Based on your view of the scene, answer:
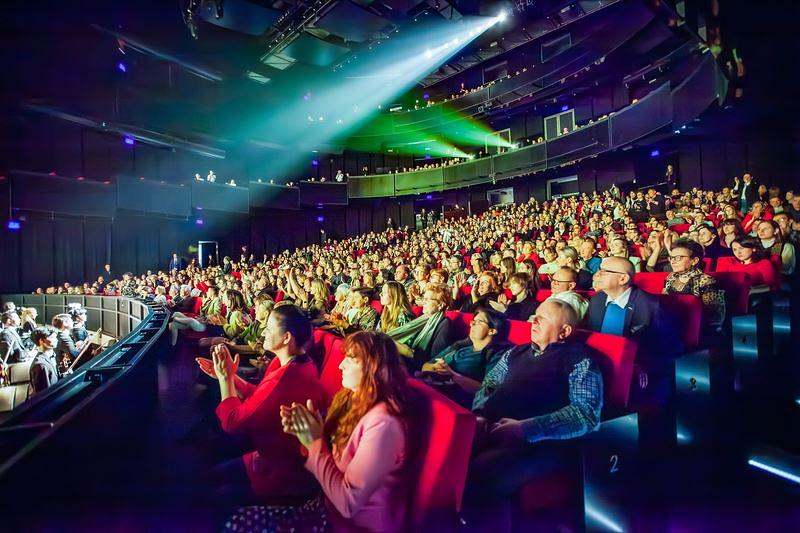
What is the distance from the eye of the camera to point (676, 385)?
242cm

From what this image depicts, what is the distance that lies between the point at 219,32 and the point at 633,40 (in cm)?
1158

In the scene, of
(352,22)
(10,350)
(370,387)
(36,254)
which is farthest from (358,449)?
(36,254)

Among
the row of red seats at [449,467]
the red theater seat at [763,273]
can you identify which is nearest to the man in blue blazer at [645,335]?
the row of red seats at [449,467]

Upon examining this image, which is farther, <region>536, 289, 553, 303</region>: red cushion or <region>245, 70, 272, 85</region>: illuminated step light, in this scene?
<region>245, 70, 272, 85</region>: illuminated step light

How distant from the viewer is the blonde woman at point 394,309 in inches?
124

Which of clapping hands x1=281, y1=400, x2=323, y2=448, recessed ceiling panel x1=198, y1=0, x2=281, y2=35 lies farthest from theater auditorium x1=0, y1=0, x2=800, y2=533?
recessed ceiling panel x1=198, y1=0, x2=281, y2=35

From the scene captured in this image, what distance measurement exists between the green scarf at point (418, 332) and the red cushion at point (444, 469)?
1.52 meters

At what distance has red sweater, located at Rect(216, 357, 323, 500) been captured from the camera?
1.65 meters

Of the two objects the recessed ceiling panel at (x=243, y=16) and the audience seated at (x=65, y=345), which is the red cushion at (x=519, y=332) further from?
the recessed ceiling panel at (x=243, y=16)

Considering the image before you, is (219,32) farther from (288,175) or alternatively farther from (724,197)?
(724,197)

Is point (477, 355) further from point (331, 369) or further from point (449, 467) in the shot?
point (449, 467)

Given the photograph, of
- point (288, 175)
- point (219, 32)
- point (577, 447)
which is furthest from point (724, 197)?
point (288, 175)

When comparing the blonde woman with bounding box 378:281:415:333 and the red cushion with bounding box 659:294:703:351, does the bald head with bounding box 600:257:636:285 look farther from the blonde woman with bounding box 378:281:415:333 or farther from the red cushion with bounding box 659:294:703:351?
the blonde woman with bounding box 378:281:415:333

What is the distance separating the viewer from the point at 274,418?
1.66 meters
